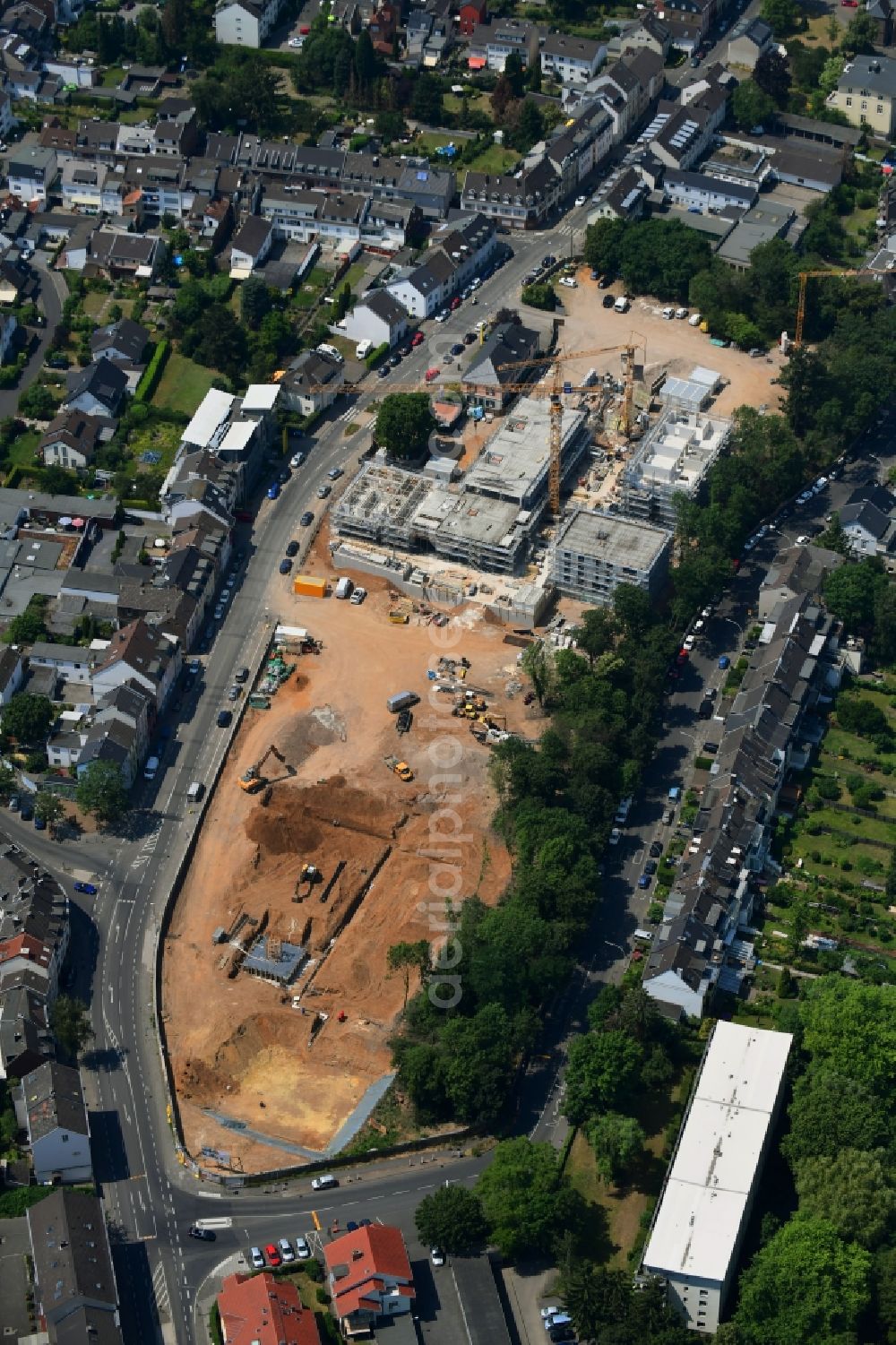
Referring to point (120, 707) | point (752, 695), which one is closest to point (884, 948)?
point (752, 695)

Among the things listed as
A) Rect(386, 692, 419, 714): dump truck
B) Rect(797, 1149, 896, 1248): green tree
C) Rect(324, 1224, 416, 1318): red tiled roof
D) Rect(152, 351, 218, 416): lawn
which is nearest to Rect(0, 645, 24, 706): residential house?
Rect(386, 692, 419, 714): dump truck

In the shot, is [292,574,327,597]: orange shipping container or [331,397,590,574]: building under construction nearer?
[292,574,327,597]: orange shipping container

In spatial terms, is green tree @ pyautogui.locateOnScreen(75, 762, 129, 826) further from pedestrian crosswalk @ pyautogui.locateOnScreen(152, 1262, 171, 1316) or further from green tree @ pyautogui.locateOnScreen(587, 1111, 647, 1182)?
green tree @ pyautogui.locateOnScreen(587, 1111, 647, 1182)

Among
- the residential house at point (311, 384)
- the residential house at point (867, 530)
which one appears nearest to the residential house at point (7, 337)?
the residential house at point (311, 384)

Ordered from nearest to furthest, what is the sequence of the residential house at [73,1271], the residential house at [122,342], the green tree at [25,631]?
1. the residential house at [73,1271]
2. the green tree at [25,631]
3. the residential house at [122,342]

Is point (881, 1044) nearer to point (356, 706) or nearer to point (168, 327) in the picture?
point (356, 706)

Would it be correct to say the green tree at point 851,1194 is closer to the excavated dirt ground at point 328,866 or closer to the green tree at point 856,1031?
the green tree at point 856,1031

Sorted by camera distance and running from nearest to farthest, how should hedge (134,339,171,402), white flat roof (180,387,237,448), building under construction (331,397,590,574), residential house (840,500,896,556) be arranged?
building under construction (331,397,590,574) → residential house (840,500,896,556) → white flat roof (180,387,237,448) → hedge (134,339,171,402)
